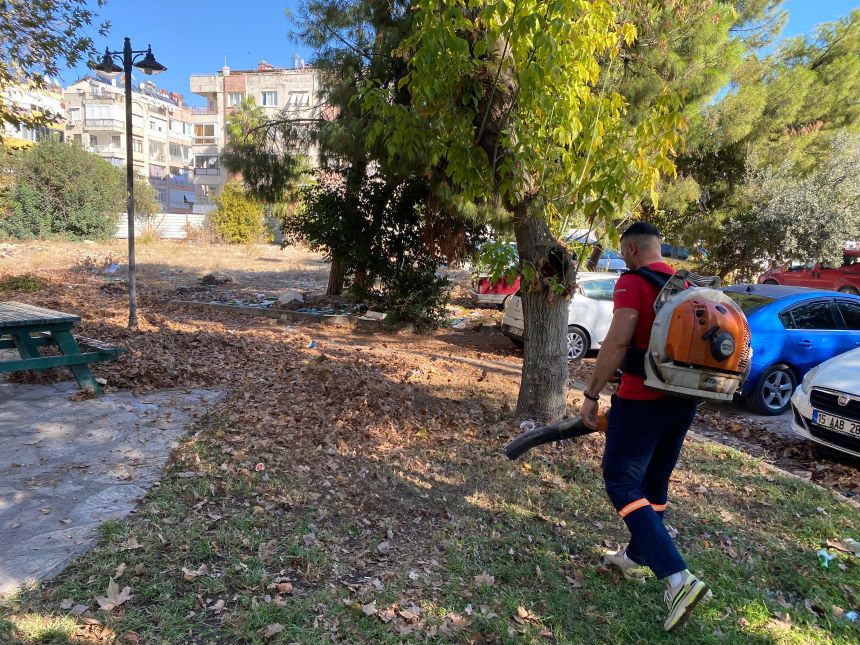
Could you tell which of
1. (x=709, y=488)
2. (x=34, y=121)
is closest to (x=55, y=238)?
(x=34, y=121)

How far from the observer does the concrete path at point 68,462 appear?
307 centimetres

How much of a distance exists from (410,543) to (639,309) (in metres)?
1.93

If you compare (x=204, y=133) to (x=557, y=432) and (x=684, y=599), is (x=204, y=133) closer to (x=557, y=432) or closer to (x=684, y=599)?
(x=557, y=432)

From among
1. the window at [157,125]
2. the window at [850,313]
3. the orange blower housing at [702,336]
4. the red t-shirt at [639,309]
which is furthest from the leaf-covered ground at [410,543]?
the window at [157,125]

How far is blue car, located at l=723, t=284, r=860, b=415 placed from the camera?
7059mm

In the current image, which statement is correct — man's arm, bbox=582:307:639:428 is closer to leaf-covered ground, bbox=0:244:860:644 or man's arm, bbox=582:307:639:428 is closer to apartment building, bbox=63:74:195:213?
leaf-covered ground, bbox=0:244:860:644

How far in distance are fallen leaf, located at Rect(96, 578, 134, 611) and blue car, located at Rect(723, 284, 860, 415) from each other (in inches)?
270

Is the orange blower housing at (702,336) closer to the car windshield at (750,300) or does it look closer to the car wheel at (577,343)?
the car windshield at (750,300)

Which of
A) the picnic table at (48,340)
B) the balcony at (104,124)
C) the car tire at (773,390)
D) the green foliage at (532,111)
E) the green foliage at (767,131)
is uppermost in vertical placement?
the balcony at (104,124)

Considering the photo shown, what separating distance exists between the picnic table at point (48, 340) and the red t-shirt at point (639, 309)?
503cm

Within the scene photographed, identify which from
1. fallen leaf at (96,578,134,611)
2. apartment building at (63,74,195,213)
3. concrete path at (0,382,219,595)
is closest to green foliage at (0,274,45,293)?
concrete path at (0,382,219,595)

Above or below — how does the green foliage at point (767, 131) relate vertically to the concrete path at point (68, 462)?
above

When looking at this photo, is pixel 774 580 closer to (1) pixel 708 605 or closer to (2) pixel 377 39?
(1) pixel 708 605

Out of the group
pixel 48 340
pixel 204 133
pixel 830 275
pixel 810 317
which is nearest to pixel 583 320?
pixel 810 317
